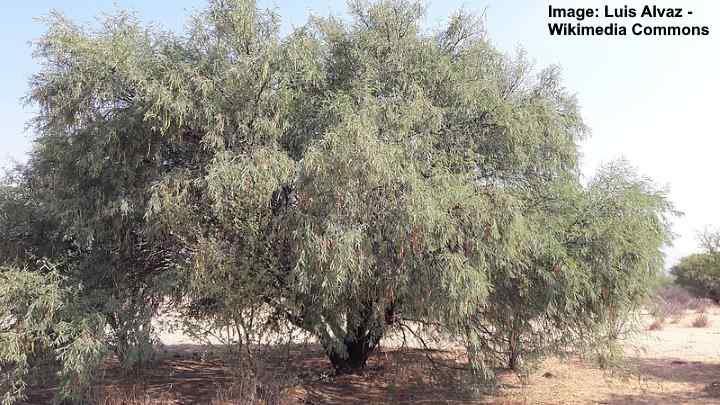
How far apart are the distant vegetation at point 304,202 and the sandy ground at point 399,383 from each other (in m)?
0.91

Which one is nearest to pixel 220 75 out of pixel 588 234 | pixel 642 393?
pixel 588 234

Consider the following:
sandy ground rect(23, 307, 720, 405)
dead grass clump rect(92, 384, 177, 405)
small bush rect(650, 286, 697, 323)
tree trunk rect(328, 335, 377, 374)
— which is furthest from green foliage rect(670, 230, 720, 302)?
dead grass clump rect(92, 384, 177, 405)

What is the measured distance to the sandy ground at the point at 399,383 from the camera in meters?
9.59

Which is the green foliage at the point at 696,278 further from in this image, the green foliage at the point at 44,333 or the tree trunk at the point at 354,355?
the green foliage at the point at 44,333

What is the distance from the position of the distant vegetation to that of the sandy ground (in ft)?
3.00

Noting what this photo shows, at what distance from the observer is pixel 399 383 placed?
11992 millimetres

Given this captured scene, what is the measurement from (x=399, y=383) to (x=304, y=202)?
20.1 feet

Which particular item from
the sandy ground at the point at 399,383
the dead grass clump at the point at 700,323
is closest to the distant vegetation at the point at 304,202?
the sandy ground at the point at 399,383

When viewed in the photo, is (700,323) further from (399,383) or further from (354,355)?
(354,355)

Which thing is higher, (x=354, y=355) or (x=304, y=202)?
(x=304, y=202)

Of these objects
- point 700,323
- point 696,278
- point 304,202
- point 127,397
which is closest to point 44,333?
point 127,397

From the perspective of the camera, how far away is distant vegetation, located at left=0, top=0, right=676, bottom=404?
750 centimetres

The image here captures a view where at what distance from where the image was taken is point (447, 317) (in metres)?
7.89

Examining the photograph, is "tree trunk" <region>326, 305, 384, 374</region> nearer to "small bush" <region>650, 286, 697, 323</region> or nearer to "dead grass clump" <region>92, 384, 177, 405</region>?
"dead grass clump" <region>92, 384, 177, 405</region>
